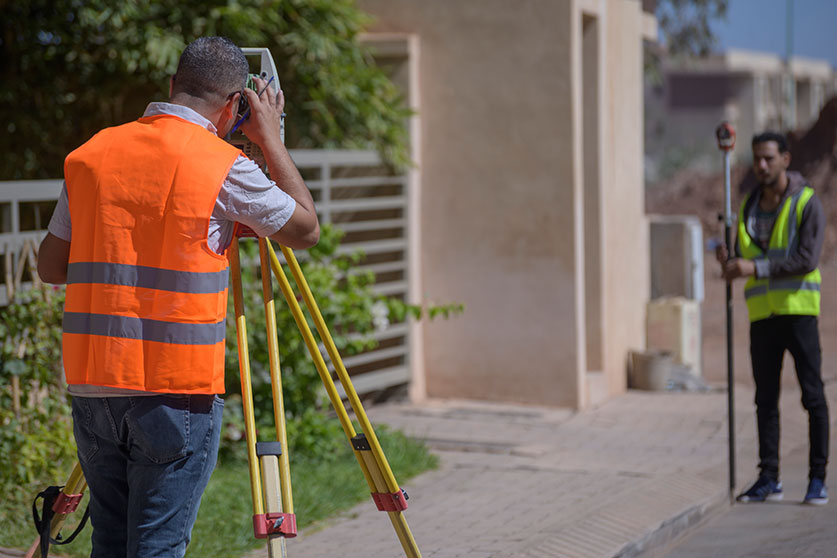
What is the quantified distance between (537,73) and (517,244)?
1.41 metres

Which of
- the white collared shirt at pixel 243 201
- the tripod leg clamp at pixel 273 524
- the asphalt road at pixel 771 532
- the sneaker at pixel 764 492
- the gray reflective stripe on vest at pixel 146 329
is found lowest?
the asphalt road at pixel 771 532

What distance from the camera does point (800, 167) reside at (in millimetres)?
32719

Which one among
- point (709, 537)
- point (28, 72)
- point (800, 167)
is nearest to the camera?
point (709, 537)

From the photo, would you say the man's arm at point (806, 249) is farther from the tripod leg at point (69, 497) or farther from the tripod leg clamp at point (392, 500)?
the tripod leg at point (69, 497)

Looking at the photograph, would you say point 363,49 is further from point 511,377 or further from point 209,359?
point 209,359

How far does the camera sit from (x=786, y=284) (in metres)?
6.28

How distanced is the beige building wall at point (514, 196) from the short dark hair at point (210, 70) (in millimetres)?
6150

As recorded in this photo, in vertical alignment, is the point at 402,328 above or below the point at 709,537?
above

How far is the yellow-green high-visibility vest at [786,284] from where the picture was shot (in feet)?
20.6

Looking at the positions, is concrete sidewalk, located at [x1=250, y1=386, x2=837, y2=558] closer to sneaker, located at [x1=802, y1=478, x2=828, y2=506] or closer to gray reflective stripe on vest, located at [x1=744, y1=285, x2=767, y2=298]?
sneaker, located at [x1=802, y1=478, x2=828, y2=506]

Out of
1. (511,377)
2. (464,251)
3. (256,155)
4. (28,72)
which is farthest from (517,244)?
(256,155)

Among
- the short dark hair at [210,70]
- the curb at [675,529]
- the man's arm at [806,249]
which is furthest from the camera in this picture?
the man's arm at [806,249]

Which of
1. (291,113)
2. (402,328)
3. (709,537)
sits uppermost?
(291,113)

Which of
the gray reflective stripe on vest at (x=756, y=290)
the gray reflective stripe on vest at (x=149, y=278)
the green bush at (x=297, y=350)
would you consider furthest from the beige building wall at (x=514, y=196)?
the gray reflective stripe on vest at (x=149, y=278)
